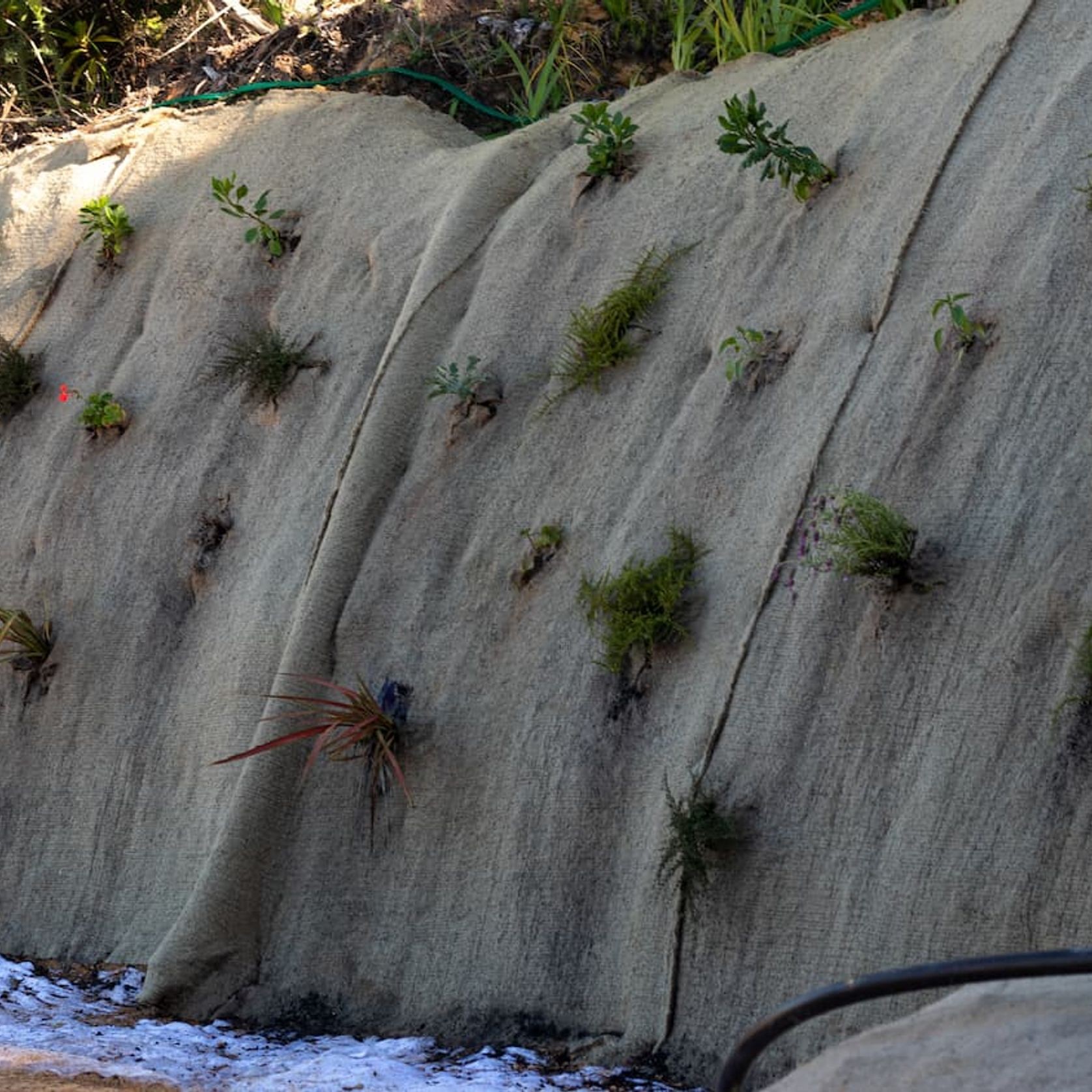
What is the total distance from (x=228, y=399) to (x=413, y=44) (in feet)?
6.35

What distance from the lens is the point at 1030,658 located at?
3.04 metres

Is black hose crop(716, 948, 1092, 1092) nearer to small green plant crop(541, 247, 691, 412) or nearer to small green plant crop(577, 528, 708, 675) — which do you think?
small green plant crop(577, 528, 708, 675)

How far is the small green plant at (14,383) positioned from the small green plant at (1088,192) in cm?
387

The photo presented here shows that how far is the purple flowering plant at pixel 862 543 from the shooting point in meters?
3.25

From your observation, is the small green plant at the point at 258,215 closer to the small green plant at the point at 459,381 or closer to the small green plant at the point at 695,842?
the small green plant at the point at 459,381

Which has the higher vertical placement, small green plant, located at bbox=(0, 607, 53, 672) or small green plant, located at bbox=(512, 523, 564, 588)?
small green plant, located at bbox=(512, 523, 564, 588)

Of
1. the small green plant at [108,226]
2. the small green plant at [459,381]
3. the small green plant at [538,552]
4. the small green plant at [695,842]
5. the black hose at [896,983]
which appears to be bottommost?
the black hose at [896,983]

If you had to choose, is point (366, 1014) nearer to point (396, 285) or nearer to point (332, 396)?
point (332, 396)

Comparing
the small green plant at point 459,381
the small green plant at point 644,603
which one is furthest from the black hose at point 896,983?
the small green plant at point 459,381

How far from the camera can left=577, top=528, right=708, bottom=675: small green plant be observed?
3.63 meters

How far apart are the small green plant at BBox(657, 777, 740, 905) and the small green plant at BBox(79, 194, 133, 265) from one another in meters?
3.62

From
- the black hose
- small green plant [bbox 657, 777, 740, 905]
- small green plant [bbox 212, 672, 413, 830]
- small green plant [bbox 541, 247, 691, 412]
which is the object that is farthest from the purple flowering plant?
the black hose

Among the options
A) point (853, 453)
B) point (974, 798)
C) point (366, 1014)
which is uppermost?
point (853, 453)

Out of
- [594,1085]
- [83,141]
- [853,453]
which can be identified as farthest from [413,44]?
[594,1085]
